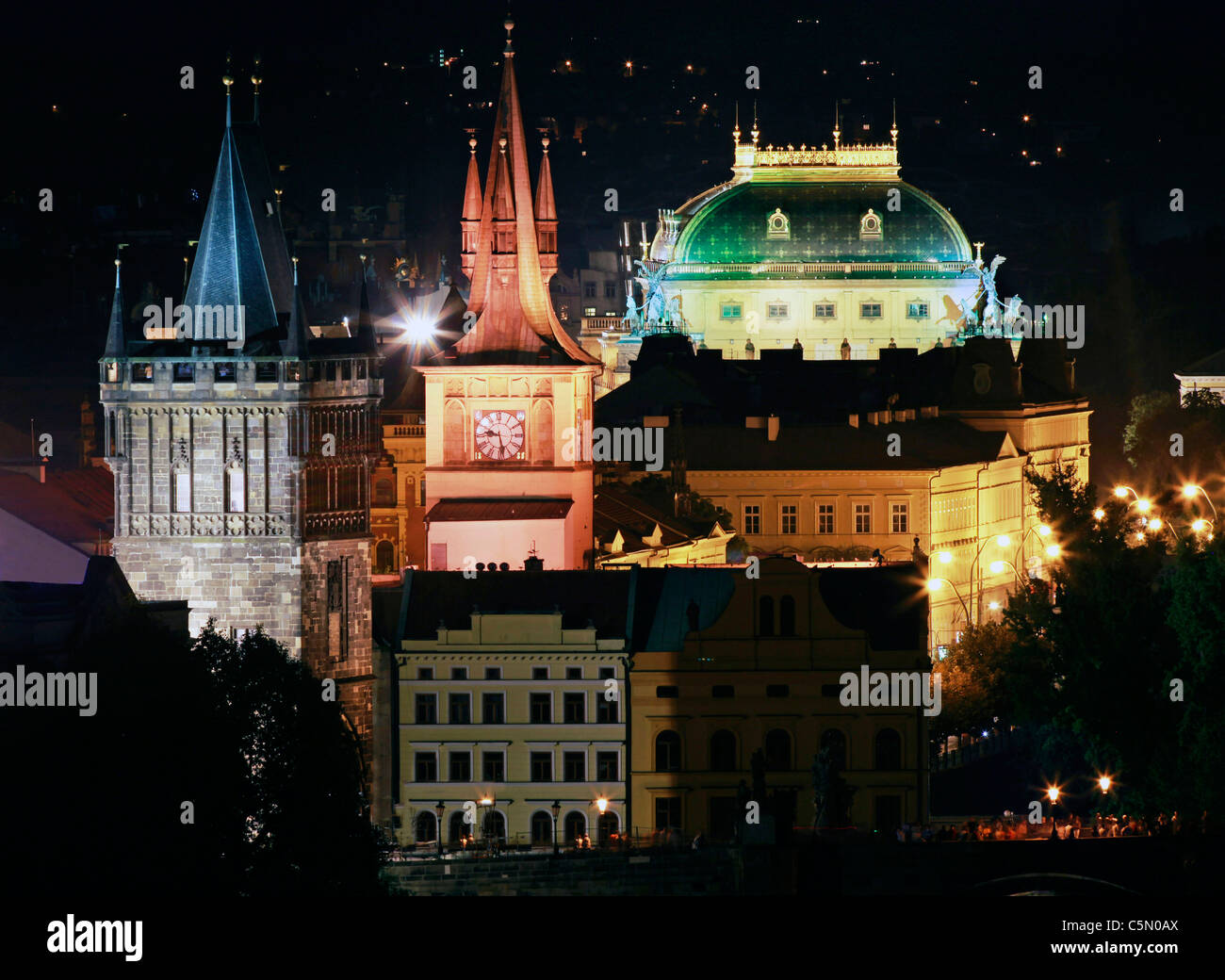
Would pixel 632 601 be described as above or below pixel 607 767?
above

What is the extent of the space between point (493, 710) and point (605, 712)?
2.70m

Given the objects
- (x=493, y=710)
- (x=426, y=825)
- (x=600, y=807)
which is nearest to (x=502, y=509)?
(x=493, y=710)

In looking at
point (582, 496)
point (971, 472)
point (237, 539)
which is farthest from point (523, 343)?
point (971, 472)

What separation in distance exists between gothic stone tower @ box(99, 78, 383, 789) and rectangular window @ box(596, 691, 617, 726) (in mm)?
5487

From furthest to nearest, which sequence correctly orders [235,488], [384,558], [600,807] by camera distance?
[384,558] → [235,488] → [600,807]

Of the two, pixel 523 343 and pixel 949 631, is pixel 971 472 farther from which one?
pixel 523 343

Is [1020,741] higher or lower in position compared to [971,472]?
lower

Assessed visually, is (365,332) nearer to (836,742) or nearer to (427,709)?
(427,709)

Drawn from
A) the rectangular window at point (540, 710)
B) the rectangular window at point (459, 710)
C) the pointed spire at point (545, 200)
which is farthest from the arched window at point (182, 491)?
the pointed spire at point (545, 200)

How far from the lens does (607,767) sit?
10769cm

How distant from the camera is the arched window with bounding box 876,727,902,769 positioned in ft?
350

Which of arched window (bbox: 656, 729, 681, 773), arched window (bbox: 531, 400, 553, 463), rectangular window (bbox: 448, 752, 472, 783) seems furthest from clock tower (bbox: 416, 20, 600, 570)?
rectangular window (bbox: 448, 752, 472, 783)
